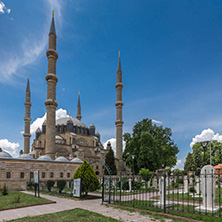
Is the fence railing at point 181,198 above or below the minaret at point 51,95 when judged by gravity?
below

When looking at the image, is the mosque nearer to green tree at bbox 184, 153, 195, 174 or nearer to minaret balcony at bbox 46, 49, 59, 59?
minaret balcony at bbox 46, 49, 59, 59

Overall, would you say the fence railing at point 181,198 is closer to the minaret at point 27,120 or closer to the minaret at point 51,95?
the minaret at point 51,95

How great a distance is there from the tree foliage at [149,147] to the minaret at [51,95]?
1242 centimetres

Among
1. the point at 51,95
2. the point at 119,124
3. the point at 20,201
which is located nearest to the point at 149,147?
the point at 119,124

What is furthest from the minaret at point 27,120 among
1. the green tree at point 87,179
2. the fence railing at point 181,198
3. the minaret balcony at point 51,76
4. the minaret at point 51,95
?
the green tree at point 87,179

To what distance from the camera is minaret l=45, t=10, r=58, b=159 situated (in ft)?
106

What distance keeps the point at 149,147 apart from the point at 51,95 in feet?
59.5

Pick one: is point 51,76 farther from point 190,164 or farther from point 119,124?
point 190,164

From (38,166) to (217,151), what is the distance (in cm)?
3439

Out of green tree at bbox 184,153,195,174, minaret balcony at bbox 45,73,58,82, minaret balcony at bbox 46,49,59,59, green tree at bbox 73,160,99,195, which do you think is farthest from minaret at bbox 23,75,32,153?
green tree at bbox 184,153,195,174

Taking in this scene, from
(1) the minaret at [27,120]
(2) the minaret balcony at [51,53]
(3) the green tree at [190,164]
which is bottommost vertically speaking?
(3) the green tree at [190,164]

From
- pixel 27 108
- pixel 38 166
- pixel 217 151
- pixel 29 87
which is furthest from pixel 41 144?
pixel 217 151

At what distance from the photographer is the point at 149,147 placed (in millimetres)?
31328

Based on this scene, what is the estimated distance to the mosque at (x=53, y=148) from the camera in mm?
23281
